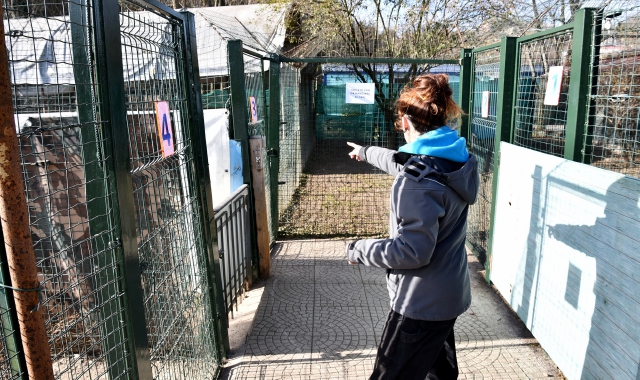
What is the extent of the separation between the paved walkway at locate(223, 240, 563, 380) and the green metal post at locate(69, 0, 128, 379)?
1.54 meters

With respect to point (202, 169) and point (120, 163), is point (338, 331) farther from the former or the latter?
point (120, 163)

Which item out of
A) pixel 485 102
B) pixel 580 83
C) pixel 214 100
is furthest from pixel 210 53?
pixel 580 83

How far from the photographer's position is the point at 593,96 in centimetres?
324

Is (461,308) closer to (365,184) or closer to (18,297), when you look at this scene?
(18,297)

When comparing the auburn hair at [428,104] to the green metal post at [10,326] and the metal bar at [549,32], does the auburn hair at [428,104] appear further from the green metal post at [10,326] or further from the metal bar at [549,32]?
the green metal post at [10,326]

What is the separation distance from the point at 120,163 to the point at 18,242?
0.69 metres

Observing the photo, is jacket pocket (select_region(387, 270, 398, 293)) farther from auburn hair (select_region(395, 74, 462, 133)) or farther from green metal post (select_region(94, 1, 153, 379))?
green metal post (select_region(94, 1, 153, 379))

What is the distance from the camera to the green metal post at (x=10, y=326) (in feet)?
4.49

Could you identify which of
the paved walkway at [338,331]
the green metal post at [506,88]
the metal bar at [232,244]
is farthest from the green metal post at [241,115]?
the green metal post at [506,88]

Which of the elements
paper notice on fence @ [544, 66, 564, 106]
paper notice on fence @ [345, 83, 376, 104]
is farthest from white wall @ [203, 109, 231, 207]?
paper notice on fence @ [544, 66, 564, 106]

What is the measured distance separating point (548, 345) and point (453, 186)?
1.81 metres

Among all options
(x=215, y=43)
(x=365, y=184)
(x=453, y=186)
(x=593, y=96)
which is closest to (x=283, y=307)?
(x=453, y=186)

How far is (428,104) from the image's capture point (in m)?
2.45

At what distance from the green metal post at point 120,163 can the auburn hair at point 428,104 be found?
1.34 m
